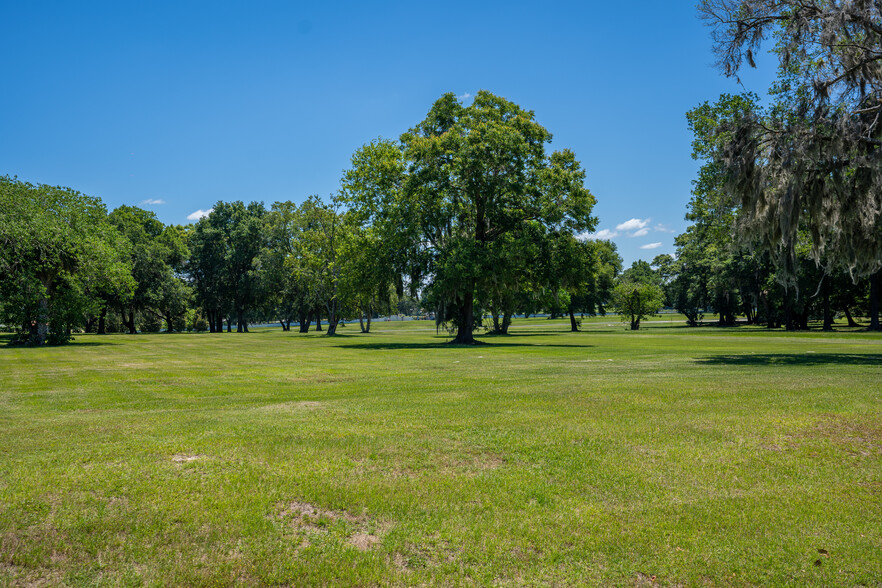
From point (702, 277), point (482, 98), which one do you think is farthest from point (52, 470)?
point (702, 277)

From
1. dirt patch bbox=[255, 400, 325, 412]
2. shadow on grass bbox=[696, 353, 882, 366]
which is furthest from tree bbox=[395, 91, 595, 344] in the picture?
dirt patch bbox=[255, 400, 325, 412]

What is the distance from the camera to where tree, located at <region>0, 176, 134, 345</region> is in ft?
115

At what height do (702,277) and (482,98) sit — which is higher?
(482,98)

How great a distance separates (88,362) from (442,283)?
57.8ft

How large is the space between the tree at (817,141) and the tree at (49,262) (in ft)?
127

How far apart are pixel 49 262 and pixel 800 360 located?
140 feet

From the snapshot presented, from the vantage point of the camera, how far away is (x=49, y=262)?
3662 centimetres

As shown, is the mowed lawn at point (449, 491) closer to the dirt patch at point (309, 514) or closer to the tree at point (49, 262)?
the dirt patch at point (309, 514)

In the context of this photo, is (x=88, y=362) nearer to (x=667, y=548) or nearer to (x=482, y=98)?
(x=667, y=548)

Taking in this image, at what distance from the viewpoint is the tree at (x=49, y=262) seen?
35031 mm

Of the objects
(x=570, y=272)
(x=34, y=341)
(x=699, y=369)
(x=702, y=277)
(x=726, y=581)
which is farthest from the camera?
(x=702, y=277)

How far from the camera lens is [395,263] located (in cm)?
3559

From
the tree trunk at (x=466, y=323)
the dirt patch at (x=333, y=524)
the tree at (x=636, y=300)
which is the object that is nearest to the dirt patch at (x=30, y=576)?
the dirt patch at (x=333, y=524)

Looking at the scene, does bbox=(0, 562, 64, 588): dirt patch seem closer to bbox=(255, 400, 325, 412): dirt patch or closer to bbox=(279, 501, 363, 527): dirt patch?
bbox=(279, 501, 363, 527): dirt patch
